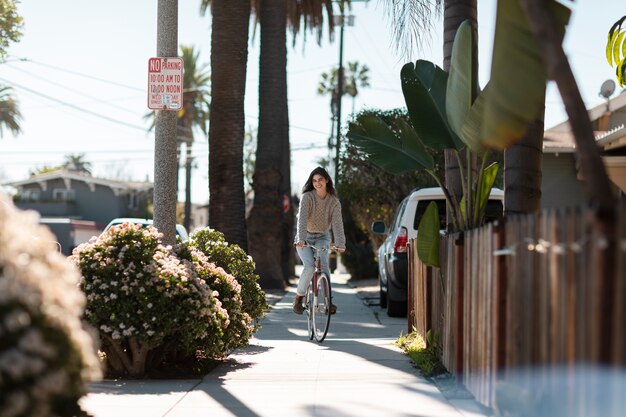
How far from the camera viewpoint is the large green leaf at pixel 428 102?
9125 millimetres

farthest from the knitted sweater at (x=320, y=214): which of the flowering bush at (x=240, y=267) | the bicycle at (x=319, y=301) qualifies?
the flowering bush at (x=240, y=267)

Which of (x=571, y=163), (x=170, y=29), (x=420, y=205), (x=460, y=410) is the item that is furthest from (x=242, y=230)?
(x=460, y=410)

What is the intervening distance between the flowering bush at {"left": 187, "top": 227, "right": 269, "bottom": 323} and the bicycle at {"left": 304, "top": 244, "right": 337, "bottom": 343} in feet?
1.98

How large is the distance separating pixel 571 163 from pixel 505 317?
21.7 metres

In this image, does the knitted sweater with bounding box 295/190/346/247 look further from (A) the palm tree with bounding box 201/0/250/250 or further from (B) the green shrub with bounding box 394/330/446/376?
(A) the palm tree with bounding box 201/0/250/250

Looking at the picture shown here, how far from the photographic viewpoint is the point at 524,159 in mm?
8398

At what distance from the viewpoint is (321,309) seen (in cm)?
1161

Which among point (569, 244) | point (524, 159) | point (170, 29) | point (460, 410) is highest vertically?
point (170, 29)

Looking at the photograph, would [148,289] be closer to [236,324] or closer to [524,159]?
[236,324]

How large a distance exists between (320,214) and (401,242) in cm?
311

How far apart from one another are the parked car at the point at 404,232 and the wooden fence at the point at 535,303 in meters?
5.64

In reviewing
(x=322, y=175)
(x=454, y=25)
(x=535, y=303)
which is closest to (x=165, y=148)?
(x=322, y=175)

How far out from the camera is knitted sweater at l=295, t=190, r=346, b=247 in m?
11.9

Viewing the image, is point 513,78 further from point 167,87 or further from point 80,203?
point 80,203
